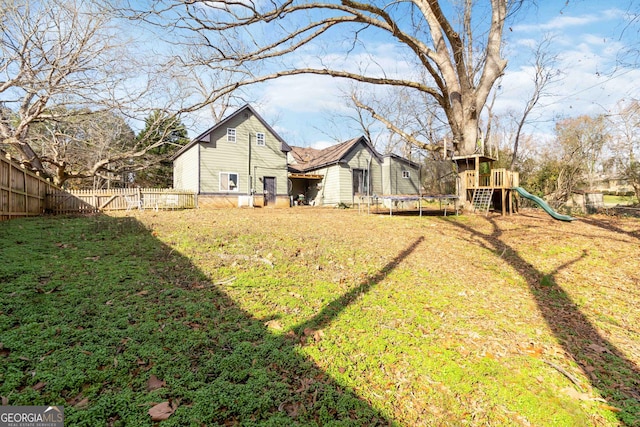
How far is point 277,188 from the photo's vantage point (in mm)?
22578

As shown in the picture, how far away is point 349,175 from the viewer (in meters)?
23.9

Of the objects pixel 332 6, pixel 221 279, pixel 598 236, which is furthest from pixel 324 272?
pixel 332 6

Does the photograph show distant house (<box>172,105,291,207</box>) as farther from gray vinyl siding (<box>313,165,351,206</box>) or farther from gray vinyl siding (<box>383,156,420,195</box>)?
gray vinyl siding (<box>383,156,420,195</box>)

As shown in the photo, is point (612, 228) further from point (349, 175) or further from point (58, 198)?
point (58, 198)

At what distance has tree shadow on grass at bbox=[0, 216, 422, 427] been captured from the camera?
2328 millimetres

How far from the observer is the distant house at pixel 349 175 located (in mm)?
23586

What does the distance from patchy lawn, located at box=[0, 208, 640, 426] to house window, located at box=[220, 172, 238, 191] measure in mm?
13724

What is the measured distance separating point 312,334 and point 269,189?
19393 mm

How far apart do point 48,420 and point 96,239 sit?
583 centimetres

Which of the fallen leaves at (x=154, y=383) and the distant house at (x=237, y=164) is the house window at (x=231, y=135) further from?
the fallen leaves at (x=154, y=383)

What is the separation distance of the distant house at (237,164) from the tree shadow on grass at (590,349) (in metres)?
17.9

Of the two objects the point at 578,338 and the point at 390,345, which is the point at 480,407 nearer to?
the point at 390,345

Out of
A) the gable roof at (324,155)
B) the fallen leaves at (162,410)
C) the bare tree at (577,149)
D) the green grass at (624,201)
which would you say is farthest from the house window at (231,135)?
the green grass at (624,201)

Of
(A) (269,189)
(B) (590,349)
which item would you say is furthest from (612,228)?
(A) (269,189)
